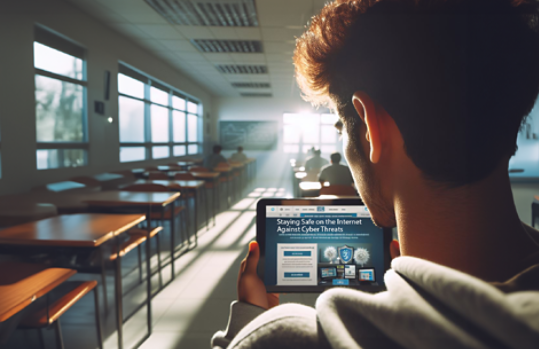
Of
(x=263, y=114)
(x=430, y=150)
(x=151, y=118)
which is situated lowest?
(x=430, y=150)

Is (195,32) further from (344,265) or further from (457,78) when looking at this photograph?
(457,78)

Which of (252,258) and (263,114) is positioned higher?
(263,114)

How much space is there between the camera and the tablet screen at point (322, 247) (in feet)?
2.78

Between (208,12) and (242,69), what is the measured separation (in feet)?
11.8

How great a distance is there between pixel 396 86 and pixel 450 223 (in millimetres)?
168

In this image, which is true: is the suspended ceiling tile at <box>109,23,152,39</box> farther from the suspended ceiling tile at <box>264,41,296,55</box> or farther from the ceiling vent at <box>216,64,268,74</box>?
the ceiling vent at <box>216,64,268,74</box>

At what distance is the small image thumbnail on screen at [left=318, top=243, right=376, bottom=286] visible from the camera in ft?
2.79

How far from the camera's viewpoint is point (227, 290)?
2902 millimetres

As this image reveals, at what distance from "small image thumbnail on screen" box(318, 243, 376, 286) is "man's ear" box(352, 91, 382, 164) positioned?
459 millimetres

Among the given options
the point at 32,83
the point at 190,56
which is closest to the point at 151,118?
the point at 190,56

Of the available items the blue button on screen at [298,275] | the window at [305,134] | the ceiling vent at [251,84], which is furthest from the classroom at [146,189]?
the window at [305,134]

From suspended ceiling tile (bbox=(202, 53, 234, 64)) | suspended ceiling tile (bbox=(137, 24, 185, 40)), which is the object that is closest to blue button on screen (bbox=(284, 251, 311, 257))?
suspended ceiling tile (bbox=(137, 24, 185, 40))

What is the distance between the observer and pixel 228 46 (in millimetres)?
6633

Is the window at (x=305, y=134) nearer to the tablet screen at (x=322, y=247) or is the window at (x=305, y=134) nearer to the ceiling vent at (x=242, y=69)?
the ceiling vent at (x=242, y=69)
